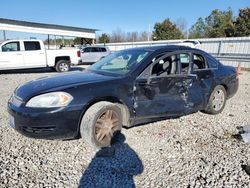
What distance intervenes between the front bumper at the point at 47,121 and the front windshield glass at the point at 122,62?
1166 millimetres

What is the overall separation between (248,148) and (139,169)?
188 cm

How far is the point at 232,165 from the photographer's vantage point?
318 cm

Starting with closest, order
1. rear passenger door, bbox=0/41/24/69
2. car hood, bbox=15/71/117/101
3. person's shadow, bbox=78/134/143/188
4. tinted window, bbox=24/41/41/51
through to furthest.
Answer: person's shadow, bbox=78/134/143/188
car hood, bbox=15/71/117/101
rear passenger door, bbox=0/41/24/69
tinted window, bbox=24/41/41/51

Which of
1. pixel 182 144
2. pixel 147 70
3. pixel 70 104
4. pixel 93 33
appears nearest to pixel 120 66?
pixel 147 70

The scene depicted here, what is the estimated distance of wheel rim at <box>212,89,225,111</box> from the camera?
5.24m

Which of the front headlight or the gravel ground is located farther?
the front headlight

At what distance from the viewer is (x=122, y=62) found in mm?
4410

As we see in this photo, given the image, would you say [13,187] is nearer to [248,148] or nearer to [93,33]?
[248,148]

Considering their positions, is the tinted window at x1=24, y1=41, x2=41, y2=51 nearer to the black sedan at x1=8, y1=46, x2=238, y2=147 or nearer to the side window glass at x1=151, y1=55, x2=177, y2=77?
the black sedan at x1=8, y1=46, x2=238, y2=147

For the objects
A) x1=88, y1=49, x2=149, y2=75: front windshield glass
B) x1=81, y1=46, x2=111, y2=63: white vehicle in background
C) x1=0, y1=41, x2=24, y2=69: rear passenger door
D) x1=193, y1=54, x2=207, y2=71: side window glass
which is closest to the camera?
x1=88, y1=49, x2=149, y2=75: front windshield glass

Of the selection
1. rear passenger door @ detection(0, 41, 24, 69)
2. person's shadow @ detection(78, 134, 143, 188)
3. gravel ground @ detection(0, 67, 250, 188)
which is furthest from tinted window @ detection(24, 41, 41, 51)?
person's shadow @ detection(78, 134, 143, 188)

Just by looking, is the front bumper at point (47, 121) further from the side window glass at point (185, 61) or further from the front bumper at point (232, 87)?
the front bumper at point (232, 87)

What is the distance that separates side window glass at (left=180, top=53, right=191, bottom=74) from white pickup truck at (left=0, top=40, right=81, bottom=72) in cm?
1002

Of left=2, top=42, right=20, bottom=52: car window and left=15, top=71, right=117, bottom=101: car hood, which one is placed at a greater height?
left=2, top=42, right=20, bottom=52: car window
